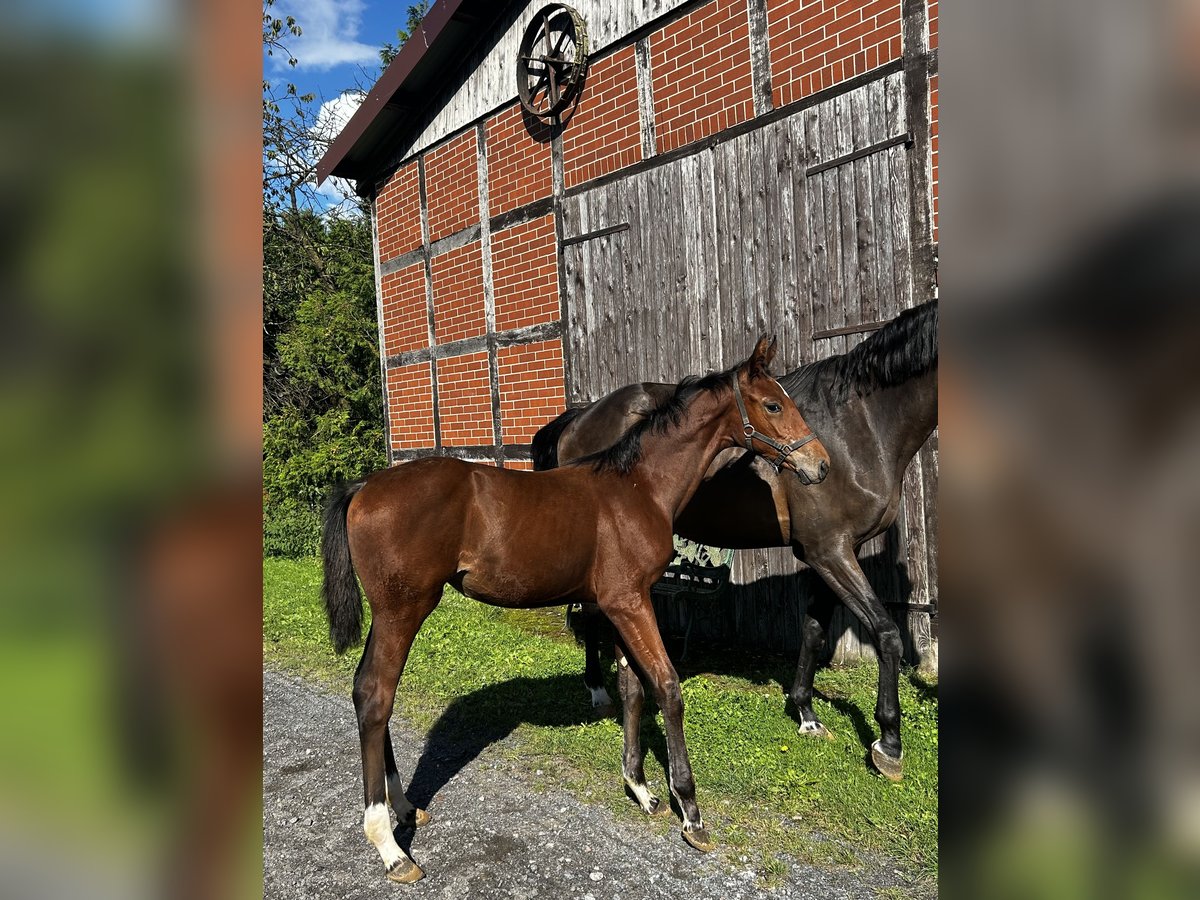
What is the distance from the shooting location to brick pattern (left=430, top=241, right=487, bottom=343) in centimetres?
913

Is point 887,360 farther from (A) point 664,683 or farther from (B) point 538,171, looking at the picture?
(B) point 538,171

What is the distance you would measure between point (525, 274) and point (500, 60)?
2242mm

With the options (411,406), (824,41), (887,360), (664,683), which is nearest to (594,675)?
(664,683)

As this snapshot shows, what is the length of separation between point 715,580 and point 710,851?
8.83ft

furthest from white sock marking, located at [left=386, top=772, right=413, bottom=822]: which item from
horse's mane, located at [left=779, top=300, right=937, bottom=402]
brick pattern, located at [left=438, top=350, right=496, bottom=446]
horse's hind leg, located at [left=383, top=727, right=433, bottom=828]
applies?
brick pattern, located at [left=438, top=350, right=496, bottom=446]

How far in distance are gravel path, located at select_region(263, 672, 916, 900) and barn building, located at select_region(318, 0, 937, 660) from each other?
2622mm

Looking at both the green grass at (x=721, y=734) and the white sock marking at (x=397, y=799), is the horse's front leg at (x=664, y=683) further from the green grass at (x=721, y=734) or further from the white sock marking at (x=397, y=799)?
the white sock marking at (x=397, y=799)

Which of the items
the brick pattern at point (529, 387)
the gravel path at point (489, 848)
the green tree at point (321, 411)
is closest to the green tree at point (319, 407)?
the green tree at point (321, 411)

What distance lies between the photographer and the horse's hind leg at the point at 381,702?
3.31 m
